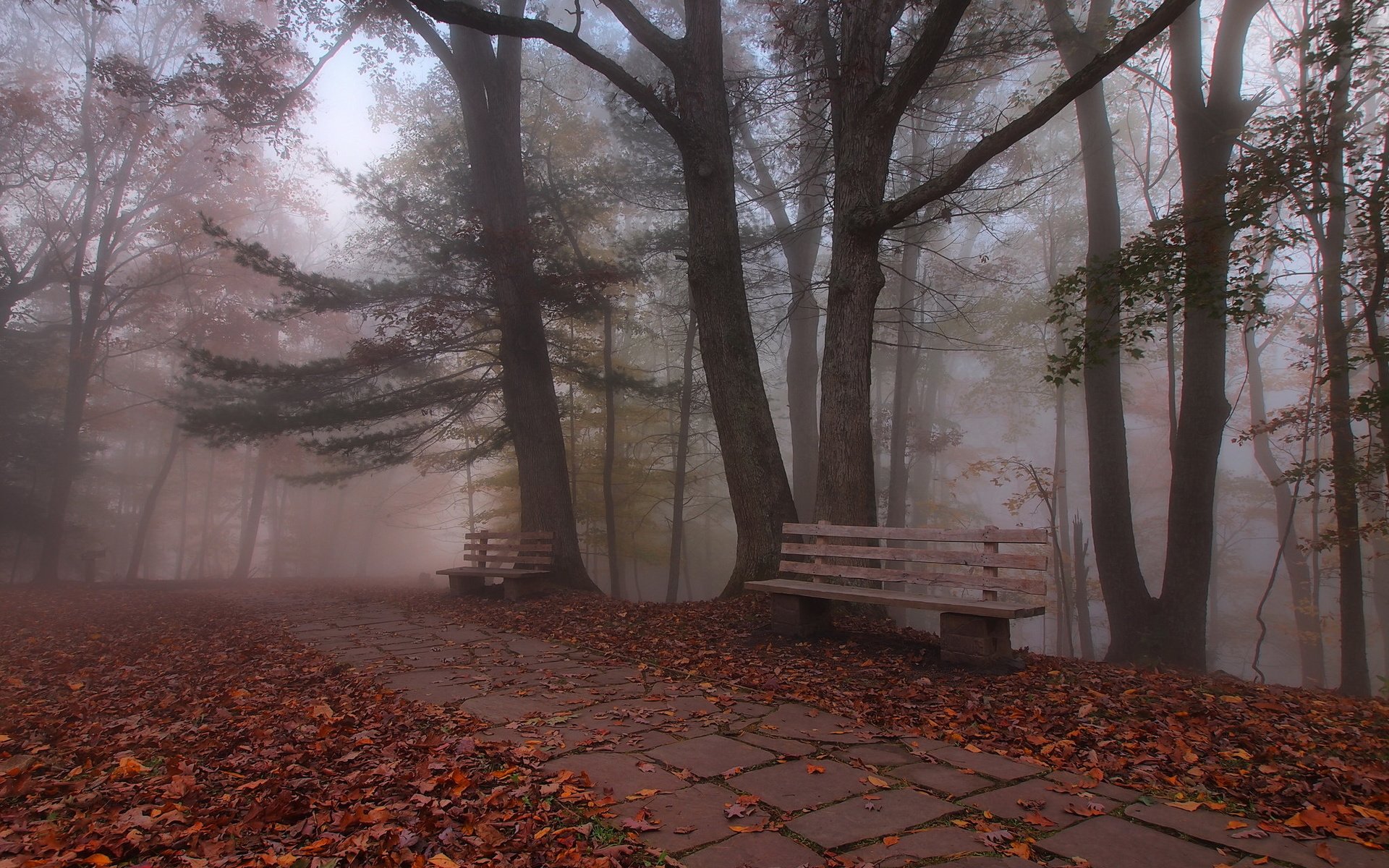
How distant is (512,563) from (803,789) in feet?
25.6

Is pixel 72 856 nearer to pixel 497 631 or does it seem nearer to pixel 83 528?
pixel 497 631

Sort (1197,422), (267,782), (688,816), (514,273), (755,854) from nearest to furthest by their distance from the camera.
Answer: (755,854) → (688,816) → (267,782) → (1197,422) → (514,273)

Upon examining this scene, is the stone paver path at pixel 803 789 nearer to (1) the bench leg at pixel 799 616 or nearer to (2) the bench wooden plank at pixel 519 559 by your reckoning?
(1) the bench leg at pixel 799 616

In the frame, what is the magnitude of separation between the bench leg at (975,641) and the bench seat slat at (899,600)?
12 cm

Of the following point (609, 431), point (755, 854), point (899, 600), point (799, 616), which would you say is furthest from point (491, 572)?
point (755, 854)

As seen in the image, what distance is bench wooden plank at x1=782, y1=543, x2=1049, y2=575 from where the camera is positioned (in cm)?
463

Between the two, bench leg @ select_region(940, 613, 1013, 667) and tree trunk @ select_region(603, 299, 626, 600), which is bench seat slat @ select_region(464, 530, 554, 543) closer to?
tree trunk @ select_region(603, 299, 626, 600)

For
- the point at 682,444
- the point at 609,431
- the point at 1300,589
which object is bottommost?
the point at 1300,589

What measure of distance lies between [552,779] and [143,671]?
16.7ft

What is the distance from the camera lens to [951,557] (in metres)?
4.97

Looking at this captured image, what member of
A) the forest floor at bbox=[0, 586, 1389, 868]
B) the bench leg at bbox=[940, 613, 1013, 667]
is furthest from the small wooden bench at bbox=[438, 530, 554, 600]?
the bench leg at bbox=[940, 613, 1013, 667]

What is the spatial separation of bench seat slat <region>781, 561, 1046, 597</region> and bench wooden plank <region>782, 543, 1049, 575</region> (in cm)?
9

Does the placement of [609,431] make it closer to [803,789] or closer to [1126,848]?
[803,789]

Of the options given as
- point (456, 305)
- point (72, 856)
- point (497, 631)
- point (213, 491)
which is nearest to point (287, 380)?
point (456, 305)
